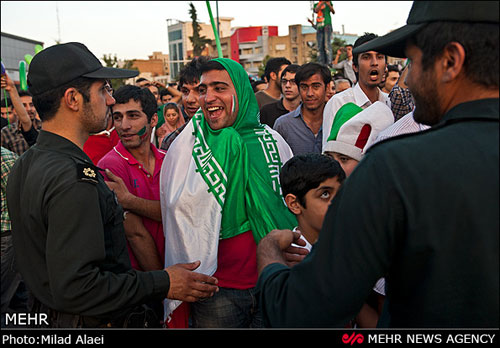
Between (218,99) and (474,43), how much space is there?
2032 millimetres

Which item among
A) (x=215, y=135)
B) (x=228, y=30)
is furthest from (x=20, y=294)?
(x=228, y=30)

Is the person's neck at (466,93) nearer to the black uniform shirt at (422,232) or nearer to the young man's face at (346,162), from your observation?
the black uniform shirt at (422,232)

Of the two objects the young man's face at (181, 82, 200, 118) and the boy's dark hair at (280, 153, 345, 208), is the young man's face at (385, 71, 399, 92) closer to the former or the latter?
the young man's face at (181, 82, 200, 118)

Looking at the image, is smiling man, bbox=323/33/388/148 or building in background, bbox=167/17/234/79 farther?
building in background, bbox=167/17/234/79

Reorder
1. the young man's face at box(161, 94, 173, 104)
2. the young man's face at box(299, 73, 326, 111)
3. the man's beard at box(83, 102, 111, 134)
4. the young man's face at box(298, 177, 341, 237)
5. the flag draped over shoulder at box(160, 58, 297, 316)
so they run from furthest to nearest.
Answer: the young man's face at box(161, 94, 173, 104), the young man's face at box(299, 73, 326, 111), the flag draped over shoulder at box(160, 58, 297, 316), the young man's face at box(298, 177, 341, 237), the man's beard at box(83, 102, 111, 134)

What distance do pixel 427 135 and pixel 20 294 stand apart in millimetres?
5729

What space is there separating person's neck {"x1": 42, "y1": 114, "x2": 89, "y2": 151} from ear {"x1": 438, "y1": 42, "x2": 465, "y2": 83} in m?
1.66

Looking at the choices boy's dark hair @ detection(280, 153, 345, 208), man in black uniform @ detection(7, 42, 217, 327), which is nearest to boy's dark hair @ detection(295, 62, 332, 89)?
boy's dark hair @ detection(280, 153, 345, 208)

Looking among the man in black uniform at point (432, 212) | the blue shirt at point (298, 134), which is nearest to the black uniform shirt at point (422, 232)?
the man in black uniform at point (432, 212)

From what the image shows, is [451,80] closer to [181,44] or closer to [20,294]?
[20,294]

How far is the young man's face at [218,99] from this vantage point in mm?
3004

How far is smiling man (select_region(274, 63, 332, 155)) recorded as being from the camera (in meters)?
4.72
